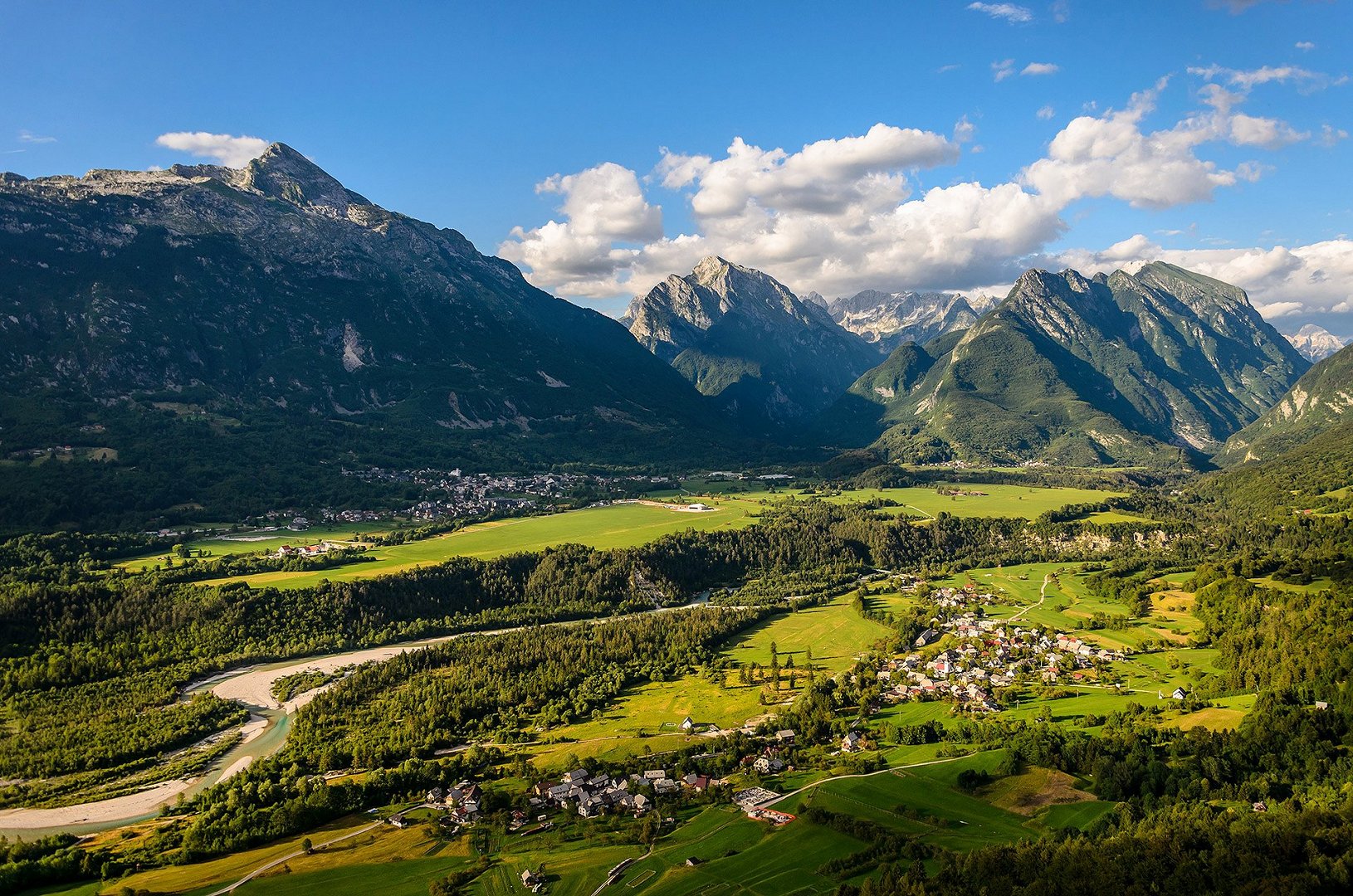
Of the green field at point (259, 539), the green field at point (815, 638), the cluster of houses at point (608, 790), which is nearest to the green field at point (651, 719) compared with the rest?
the cluster of houses at point (608, 790)

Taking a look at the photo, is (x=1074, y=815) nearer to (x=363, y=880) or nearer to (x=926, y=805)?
(x=926, y=805)

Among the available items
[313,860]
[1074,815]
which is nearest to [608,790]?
[313,860]

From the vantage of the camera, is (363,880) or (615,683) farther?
(615,683)

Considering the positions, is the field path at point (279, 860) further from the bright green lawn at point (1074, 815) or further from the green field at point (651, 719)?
the bright green lawn at point (1074, 815)

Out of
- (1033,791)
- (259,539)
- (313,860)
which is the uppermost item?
(259,539)

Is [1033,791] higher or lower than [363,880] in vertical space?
lower

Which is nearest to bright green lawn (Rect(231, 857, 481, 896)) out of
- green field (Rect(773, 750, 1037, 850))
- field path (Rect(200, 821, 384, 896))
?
field path (Rect(200, 821, 384, 896))

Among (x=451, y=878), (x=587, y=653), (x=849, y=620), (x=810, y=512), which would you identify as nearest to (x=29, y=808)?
(x=451, y=878)
